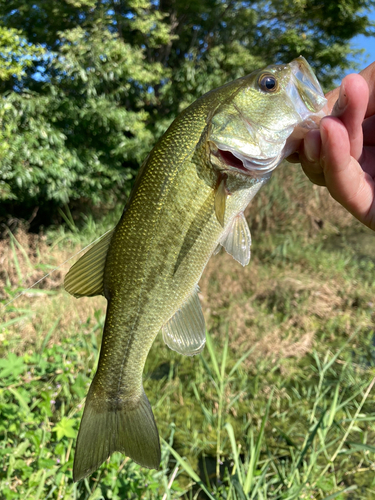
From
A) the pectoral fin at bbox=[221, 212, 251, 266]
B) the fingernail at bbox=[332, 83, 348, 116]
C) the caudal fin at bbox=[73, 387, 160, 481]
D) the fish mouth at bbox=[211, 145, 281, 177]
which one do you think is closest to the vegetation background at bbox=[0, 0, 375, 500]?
the caudal fin at bbox=[73, 387, 160, 481]

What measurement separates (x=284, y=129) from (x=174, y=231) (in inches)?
20.1

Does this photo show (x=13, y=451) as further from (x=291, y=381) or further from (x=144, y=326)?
(x=291, y=381)

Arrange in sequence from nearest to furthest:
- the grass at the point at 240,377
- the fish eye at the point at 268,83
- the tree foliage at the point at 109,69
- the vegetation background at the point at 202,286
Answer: the fish eye at the point at 268,83 → the grass at the point at 240,377 → the vegetation background at the point at 202,286 → the tree foliage at the point at 109,69

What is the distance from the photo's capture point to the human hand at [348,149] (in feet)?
3.92

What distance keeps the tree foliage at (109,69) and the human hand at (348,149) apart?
5015 mm

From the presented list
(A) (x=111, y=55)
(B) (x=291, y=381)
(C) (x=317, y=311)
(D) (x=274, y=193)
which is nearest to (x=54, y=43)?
(A) (x=111, y=55)

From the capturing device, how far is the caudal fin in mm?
1250

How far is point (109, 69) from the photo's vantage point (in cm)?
628

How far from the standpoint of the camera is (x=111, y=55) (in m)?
6.31

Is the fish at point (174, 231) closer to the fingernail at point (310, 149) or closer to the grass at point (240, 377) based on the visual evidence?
the fingernail at point (310, 149)

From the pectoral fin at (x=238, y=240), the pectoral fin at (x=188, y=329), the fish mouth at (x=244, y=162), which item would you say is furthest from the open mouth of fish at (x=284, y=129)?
the pectoral fin at (x=188, y=329)

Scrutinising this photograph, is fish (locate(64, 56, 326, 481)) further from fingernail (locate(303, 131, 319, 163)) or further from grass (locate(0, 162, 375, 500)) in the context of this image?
grass (locate(0, 162, 375, 500))

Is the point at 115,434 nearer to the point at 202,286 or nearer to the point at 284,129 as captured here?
the point at 284,129

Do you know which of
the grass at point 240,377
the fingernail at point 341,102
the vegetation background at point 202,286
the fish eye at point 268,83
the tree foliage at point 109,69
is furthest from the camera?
the tree foliage at point 109,69
